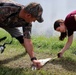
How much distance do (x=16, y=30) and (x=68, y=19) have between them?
1.09 m

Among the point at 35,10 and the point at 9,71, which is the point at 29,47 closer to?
the point at 9,71

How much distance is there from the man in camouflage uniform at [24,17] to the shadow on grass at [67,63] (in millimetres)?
780

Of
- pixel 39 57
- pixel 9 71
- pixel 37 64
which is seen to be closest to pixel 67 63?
pixel 39 57

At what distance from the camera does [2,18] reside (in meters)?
5.22

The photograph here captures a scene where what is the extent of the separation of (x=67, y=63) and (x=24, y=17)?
146 centimetres

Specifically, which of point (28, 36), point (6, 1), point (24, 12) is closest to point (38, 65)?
point (28, 36)

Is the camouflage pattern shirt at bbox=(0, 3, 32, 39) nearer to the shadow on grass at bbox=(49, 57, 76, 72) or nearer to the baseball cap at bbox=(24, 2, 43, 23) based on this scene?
the baseball cap at bbox=(24, 2, 43, 23)

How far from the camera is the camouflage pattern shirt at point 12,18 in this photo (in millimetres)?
5109

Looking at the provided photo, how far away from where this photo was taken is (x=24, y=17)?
4.92 metres

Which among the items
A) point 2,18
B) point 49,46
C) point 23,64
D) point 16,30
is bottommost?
point 49,46

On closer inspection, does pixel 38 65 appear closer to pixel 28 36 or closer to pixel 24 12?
pixel 28 36

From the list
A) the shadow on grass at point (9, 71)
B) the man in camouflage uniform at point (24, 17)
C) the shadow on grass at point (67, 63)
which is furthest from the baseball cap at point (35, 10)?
the shadow on grass at point (67, 63)

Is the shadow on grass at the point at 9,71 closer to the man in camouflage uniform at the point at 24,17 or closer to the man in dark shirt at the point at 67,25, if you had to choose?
the man in camouflage uniform at the point at 24,17

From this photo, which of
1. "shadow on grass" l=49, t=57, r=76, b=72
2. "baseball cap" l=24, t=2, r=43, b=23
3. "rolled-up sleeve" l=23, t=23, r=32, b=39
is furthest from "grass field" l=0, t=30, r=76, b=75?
"baseball cap" l=24, t=2, r=43, b=23
